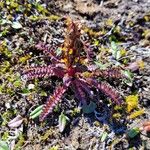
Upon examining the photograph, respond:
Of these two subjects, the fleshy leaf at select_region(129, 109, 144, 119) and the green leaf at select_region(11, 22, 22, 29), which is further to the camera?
the green leaf at select_region(11, 22, 22, 29)

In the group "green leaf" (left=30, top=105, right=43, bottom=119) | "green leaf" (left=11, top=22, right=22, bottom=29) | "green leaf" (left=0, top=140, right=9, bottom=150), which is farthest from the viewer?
"green leaf" (left=11, top=22, right=22, bottom=29)

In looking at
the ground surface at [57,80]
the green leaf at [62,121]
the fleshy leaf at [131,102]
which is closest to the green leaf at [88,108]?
the ground surface at [57,80]

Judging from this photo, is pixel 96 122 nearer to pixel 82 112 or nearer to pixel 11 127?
pixel 82 112

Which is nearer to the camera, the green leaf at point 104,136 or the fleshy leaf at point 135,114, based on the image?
the green leaf at point 104,136

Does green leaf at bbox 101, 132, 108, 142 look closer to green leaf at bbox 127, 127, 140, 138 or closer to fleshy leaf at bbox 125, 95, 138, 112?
green leaf at bbox 127, 127, 140, 138

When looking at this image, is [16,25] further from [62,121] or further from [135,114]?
[135,114]

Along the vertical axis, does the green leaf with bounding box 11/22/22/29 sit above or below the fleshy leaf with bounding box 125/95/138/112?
above

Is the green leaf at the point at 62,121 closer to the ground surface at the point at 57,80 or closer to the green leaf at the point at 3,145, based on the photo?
the ground surface at the point at 57,80

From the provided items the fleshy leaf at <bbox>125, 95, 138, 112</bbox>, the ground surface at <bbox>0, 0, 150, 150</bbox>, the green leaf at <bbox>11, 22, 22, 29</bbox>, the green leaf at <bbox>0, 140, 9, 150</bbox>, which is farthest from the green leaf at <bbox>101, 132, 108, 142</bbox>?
the green leaf at <bbox>11, 22, 22, 29</bbox>
